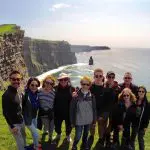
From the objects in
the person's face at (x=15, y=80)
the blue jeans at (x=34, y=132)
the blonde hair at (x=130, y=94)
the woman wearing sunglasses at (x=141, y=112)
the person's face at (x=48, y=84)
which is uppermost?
the person's face at (x=15, y=80)

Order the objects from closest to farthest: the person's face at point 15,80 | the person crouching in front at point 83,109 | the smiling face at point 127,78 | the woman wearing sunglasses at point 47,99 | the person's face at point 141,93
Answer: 1. the person's face at point 15,80
2. the person's face at point 141,93
3. the person crouching in front at point 83,109
4. the woman wearing sunglasses at point 47,99
5. the smiling face at point 127,78

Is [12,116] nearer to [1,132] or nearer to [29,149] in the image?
[29,149]

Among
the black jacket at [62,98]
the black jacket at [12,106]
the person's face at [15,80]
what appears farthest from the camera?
the black jacket at [62,98]

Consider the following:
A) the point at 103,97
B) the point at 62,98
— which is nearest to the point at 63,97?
the point at 62,98

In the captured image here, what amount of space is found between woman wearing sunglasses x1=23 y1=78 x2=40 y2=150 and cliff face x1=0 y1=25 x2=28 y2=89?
2466 cm

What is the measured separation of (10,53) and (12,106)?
107 feet

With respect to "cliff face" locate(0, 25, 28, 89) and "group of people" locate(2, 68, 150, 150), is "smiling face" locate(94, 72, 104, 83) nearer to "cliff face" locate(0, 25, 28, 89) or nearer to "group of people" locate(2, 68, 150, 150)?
"group of people" locate(2, 68, 150, 150)

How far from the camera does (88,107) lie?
10078 millimetres

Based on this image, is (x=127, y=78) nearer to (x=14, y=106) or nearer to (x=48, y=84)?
(x=48, y=84)

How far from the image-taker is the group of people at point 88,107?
979cm

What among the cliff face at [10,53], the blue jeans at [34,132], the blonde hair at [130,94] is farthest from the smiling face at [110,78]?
the cliff face at [10,53]

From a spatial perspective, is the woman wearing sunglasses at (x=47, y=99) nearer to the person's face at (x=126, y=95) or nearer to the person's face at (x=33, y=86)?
the person's face at (x=33, y=86)

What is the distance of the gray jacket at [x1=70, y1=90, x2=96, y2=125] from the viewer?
998cm

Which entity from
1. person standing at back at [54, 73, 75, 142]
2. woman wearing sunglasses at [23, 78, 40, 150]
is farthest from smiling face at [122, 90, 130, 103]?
woman wearing sunglasses at [23, 78, 40, 150]
